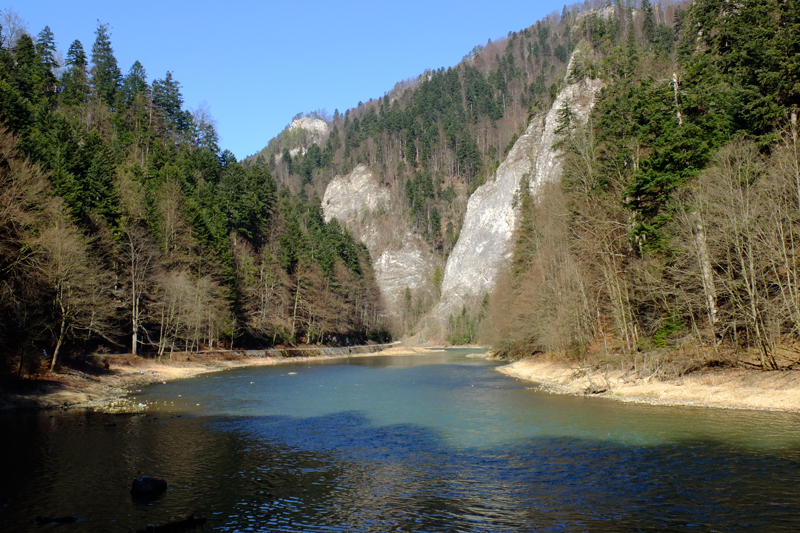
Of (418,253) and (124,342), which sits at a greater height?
(418,253)

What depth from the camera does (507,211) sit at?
11919 centimetres

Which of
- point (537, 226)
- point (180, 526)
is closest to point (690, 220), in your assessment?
point (537, 226)

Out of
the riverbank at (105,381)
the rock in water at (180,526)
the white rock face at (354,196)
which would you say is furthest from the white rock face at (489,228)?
the rock in water at (180,526)

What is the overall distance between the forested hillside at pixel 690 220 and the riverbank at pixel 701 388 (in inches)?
30.7

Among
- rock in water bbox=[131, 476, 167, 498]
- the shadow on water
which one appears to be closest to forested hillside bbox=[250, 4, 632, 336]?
the shadow on water

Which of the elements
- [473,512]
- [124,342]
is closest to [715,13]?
[473,512]

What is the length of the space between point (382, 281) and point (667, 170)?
121 m

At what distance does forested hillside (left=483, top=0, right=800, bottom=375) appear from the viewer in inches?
975

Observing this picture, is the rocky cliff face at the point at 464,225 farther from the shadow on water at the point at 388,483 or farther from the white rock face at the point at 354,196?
the shadow on water at the point at 388,483

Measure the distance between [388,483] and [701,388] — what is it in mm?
19727

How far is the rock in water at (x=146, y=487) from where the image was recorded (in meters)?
13.1

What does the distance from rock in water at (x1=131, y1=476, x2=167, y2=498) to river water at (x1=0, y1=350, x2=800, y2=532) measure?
1.13 feet

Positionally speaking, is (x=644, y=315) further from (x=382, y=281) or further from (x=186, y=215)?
(x=382, y=281)

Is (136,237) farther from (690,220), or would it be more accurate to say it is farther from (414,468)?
(690,220)
